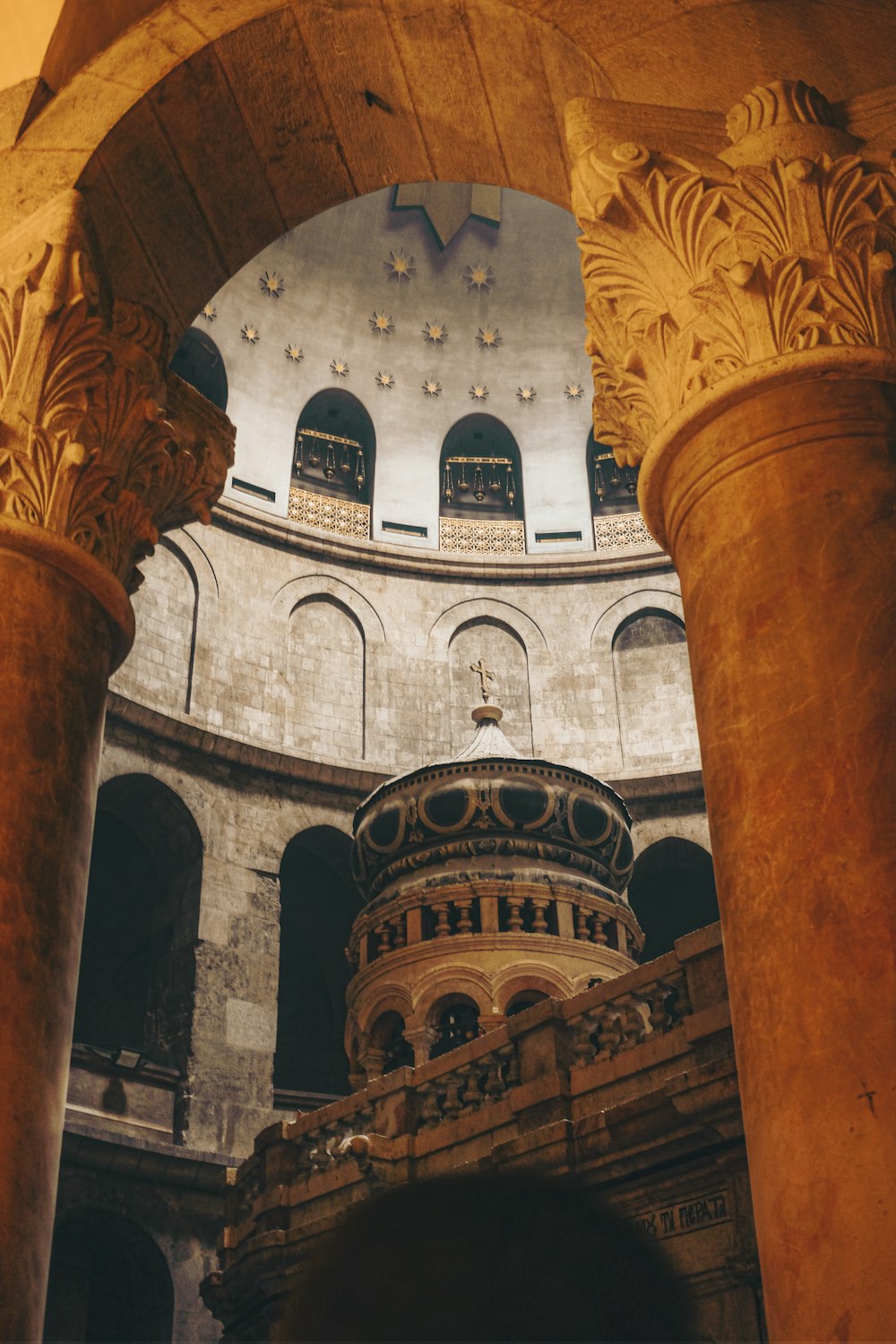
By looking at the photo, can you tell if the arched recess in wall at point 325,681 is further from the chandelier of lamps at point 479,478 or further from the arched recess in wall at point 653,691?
the arched recess in wall at point 653,691

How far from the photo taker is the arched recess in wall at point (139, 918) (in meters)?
20.2

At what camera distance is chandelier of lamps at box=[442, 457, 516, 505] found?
85.9 feet

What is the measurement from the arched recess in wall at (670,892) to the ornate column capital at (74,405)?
54.4 ft

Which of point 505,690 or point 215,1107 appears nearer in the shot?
point 215,1107

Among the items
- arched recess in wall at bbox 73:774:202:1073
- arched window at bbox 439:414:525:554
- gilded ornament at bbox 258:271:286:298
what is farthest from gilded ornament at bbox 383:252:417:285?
arched recess in wall at bbox 73:774:202:1073

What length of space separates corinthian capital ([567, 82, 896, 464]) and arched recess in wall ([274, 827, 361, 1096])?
16716 mm

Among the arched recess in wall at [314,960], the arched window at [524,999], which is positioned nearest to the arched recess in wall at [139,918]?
the arched recess in wall at [314,960]

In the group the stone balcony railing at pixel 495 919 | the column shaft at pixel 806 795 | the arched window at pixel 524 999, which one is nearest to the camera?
the column shaft at pixel 806 795

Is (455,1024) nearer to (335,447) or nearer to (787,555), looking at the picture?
(787,555)

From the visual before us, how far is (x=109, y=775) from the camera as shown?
20.2 m

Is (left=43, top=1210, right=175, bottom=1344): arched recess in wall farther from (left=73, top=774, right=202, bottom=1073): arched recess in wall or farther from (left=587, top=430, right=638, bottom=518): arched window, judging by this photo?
(left=587, top=430, right=638, bottom=518): arched window

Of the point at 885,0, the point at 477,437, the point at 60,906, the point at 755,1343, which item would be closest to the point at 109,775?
the point at 477,437

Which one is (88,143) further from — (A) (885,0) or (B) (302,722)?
(B) (302,722)

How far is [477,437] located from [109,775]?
9842 millimetres
